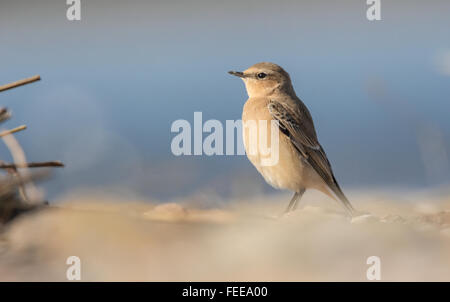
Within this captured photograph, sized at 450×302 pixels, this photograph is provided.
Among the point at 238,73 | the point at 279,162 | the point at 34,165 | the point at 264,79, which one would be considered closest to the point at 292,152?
the point at 279,162

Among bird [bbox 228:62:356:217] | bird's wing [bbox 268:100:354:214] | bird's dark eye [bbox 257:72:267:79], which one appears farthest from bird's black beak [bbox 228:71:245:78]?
bird's wing [bbox 268:100:354:214]

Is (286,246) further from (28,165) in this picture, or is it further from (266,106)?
(266,106)

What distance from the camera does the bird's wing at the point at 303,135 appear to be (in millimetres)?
4488

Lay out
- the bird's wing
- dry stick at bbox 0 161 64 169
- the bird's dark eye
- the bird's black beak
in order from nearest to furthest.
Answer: dry stick at bbox 0 161 64 169 < the bird's wing < the bird's black beak < the bird's dark eye

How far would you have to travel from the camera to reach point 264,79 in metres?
4.95

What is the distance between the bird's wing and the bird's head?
0.62 feet

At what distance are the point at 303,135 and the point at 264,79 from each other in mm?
700

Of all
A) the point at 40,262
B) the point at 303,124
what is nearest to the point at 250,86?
the point at 303,124

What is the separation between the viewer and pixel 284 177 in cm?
453

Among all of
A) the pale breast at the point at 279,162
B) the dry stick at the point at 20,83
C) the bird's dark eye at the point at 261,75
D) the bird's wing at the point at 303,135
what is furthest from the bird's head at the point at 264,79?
the dry stick at the point at 20,83

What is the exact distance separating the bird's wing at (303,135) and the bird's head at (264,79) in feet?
0.62

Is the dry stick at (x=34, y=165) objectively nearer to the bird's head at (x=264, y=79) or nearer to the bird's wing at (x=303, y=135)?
the bird's wing at (x=303, y=135)

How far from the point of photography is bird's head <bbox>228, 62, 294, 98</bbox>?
16.2ft

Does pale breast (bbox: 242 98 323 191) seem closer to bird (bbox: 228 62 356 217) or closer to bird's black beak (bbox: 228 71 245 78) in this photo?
bird (bbox: 228 62 356 217)
